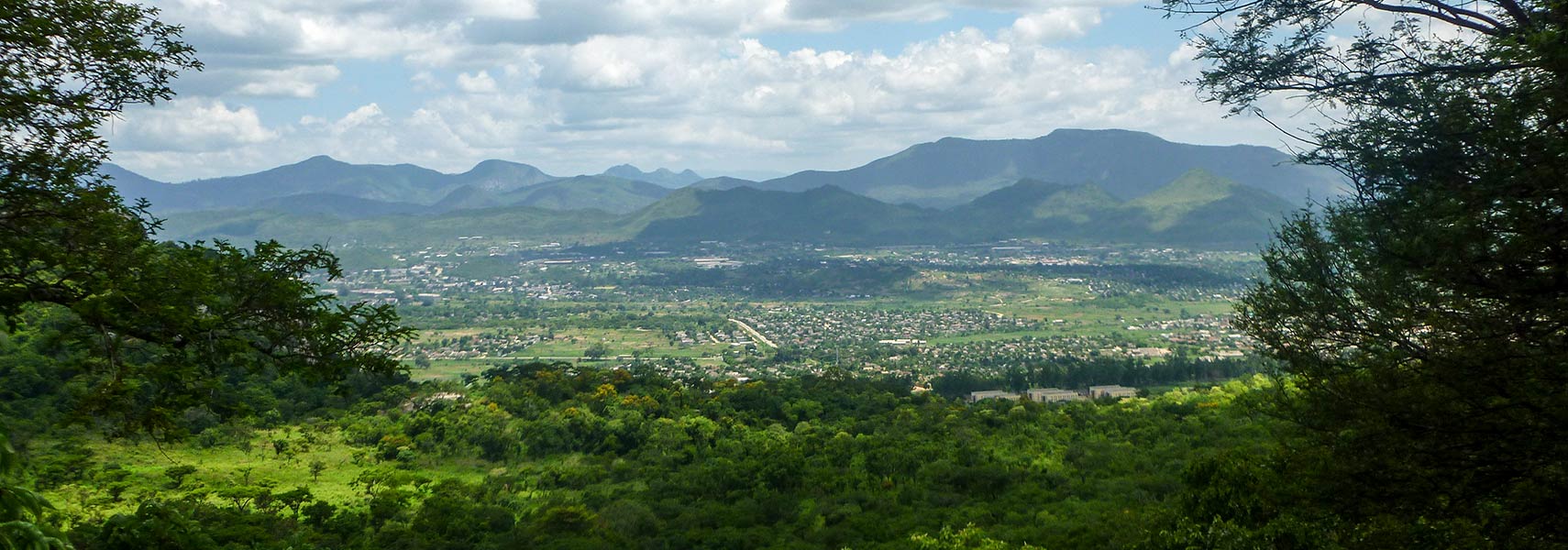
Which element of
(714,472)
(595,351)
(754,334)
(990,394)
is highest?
(714,472)

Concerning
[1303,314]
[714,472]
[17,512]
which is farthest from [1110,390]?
[17,512]

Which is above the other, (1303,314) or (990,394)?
(1303,314)

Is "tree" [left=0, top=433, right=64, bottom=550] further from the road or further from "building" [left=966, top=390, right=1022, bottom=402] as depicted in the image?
the road

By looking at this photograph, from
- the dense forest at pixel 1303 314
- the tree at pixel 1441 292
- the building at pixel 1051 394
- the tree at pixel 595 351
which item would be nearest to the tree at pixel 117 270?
the dense forest at pixel 1303 314

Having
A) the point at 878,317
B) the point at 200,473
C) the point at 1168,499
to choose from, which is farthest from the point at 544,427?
the point at 878,317

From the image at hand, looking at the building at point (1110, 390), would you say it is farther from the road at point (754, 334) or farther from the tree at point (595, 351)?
the tree at point (595, 351)

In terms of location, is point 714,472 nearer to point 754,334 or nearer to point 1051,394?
point 1051,394

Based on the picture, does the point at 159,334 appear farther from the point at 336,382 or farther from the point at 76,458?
the point at 76,458
